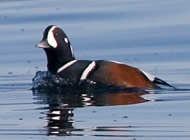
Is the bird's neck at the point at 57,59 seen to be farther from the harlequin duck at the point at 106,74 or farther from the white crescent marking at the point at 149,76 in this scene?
the white crescent marking at the point at 149,76

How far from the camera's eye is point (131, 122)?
365 inches

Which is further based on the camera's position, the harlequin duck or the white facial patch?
the white facial patch

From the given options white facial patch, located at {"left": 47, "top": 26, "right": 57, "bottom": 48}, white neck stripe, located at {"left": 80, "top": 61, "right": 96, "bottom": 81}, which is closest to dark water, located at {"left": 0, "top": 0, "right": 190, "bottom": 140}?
white neck stripe, located at {"left": 80, "top": 61, "right": 96, "bottom": 81}

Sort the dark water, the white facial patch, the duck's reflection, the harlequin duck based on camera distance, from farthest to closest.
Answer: the white facial patch
the harlequin duck
the duck's reflection
the dark water

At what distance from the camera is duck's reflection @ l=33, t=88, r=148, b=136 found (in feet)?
31.0

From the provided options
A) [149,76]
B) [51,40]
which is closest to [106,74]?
[149,76]

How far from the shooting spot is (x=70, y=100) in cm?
1095

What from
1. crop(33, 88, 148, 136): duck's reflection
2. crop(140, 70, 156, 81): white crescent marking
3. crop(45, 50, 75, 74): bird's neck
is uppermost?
crop(45, 50, 75, 74): bird's neck

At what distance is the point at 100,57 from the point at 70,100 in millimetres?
3017

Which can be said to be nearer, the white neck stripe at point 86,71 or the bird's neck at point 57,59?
the white neck stripe at point 86,71

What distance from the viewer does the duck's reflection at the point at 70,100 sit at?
9.45 m

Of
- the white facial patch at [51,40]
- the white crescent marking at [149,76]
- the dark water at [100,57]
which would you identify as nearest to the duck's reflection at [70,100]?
the dark water at [100,57]

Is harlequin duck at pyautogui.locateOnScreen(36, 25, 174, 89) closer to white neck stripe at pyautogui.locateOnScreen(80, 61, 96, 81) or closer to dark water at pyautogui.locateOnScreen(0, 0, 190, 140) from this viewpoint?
white neck stripe at pyautogui.locateOnScreen(80, 61, 96, 81)

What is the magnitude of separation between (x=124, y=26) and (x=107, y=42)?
122cm
